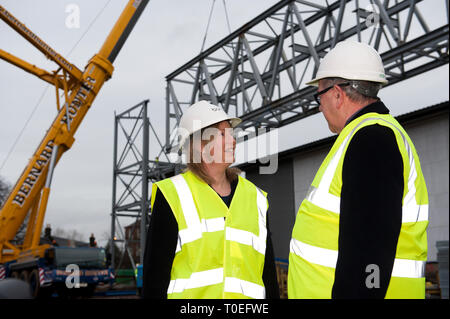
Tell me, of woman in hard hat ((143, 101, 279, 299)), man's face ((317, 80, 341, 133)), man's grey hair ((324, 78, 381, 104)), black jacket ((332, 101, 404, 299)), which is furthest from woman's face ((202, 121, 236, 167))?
black jacket ((332, 101, 404, 299))

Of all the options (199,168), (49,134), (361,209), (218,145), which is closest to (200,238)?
(199,168)

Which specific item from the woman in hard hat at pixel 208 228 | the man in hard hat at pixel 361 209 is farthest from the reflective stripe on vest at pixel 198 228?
the man in hard hat at pixel 361 209

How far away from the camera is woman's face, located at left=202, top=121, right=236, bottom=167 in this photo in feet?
9.48

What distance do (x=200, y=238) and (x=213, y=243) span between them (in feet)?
0.26

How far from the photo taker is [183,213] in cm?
265

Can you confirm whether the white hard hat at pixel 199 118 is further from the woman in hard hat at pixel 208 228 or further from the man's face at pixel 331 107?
the man's face at pixel 331 107

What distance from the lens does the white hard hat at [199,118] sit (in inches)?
116

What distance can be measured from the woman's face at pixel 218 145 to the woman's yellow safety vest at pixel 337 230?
0.91 metres

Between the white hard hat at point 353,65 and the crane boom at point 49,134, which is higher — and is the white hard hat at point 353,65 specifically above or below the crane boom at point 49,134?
below

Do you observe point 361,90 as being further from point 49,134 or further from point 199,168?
point 49,134

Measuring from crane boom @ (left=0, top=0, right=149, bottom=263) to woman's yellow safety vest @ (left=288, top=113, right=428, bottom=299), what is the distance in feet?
39.8

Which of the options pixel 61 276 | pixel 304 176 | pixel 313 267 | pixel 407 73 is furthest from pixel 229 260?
pixel 304 176

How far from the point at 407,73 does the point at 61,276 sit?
1121 centimetres

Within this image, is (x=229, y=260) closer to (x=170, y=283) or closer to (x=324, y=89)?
(x=170, y=283)
